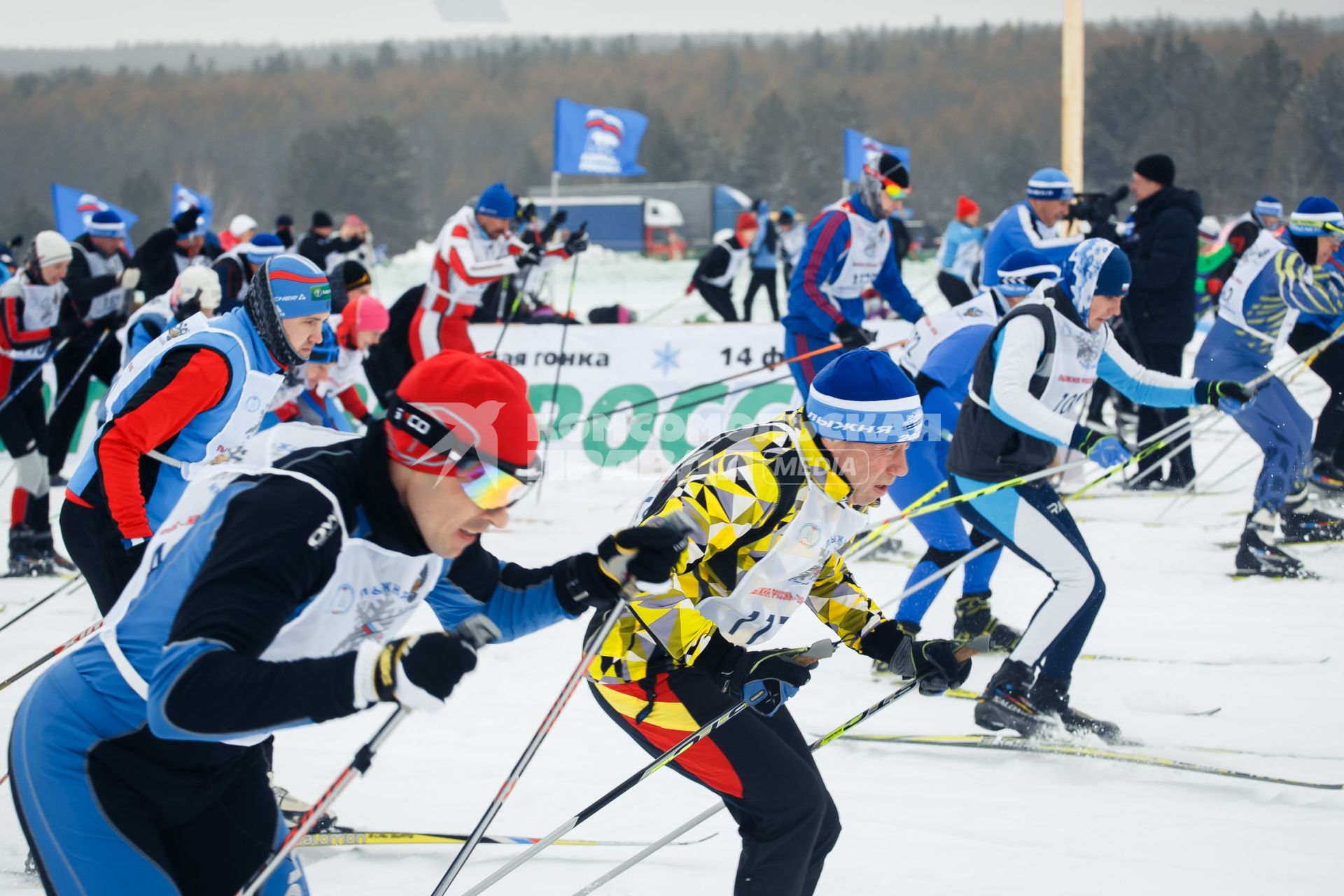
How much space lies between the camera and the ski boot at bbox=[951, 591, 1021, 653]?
16.3ft

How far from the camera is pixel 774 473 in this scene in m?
2.50

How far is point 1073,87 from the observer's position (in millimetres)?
11312

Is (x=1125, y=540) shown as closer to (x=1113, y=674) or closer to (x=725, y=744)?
(x=1113, y=674)

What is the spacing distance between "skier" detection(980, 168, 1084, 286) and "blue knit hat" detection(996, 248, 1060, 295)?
168cm

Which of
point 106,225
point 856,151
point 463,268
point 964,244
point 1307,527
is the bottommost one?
point 1307,527

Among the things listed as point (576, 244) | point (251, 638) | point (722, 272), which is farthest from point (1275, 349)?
point (722, 272)

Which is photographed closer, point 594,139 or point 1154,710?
point 1154,710

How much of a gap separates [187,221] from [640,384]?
3.42m

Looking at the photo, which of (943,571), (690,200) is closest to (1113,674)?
(943,571)

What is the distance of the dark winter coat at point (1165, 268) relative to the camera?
25.7ft

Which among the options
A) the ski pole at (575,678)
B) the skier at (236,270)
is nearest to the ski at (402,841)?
the ski pole at (575,678)

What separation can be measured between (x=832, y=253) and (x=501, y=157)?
47.1 m

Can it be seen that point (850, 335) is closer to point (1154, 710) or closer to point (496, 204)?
point (496, 204)

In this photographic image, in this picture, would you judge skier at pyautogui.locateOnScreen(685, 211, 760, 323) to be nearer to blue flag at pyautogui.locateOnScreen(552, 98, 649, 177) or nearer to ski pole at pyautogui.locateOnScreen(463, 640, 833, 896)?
blue flag at pyautogui.locateOnScreen(552, 98, 649, 177)
